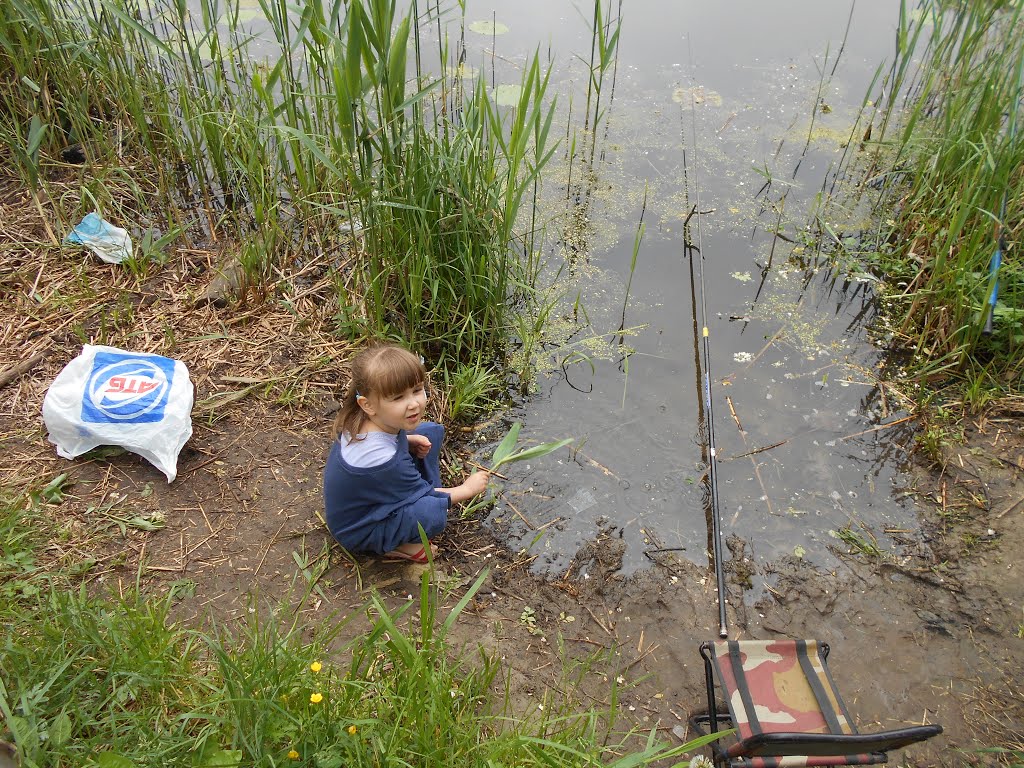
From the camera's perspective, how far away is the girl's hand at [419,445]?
2.24 m

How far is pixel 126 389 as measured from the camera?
2.30 metres

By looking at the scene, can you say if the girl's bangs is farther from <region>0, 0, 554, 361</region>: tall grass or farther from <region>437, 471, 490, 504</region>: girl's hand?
<region>0, 0, 554, 361</region>: tall grass

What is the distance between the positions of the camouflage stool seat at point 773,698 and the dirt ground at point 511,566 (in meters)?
0.13

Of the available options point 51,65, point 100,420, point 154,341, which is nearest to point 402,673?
point 100,420

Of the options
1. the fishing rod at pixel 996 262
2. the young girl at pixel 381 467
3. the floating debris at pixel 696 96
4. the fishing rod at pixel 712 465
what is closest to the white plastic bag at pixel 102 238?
the young girl at pixel 381 467

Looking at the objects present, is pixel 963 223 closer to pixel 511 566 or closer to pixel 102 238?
pixel 511 566

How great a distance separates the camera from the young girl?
201 cm

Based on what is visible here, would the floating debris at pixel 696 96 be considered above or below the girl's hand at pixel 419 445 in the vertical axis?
above

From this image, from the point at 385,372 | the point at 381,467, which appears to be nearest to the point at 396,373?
the point at 385,372

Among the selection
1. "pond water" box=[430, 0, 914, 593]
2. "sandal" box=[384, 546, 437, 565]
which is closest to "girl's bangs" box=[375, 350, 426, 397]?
"sandal" box=[384, 546, 437, 565]

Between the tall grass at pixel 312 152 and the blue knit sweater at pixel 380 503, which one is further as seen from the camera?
the tall grass at pixel 312 152

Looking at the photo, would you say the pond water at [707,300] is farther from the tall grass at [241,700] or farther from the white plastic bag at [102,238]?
the white plastic bag at [102,238]

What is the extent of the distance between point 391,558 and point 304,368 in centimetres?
85

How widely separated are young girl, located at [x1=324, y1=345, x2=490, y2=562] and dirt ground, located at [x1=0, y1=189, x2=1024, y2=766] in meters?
0.15
